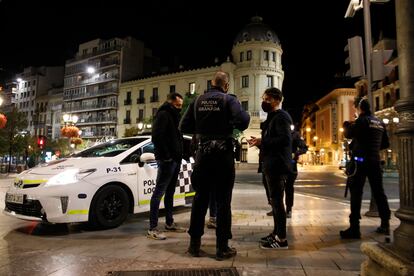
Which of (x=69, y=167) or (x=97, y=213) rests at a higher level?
(x=69, y=167)

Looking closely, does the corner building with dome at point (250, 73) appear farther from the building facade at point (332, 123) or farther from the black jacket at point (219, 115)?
the black jacket at point (219, 115)

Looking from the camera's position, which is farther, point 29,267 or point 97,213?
point 97,213

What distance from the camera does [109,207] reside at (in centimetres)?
533

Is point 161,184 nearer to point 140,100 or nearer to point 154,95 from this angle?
point 154,95

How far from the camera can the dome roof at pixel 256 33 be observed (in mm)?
44125

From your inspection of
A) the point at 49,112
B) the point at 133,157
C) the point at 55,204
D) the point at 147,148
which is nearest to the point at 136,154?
the point at 133,157

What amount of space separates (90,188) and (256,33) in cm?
4248

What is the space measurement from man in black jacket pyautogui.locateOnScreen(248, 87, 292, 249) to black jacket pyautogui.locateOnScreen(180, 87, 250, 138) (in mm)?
660

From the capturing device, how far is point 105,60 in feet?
191

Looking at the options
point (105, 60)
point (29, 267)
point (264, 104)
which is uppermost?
point (105, 60)

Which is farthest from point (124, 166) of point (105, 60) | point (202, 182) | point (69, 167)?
point (105, 60)

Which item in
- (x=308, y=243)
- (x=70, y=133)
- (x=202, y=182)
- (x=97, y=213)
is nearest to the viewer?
(x=202, y=182)

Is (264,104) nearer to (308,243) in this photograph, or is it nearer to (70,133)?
(308,243)

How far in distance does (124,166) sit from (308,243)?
3079 millimetres
